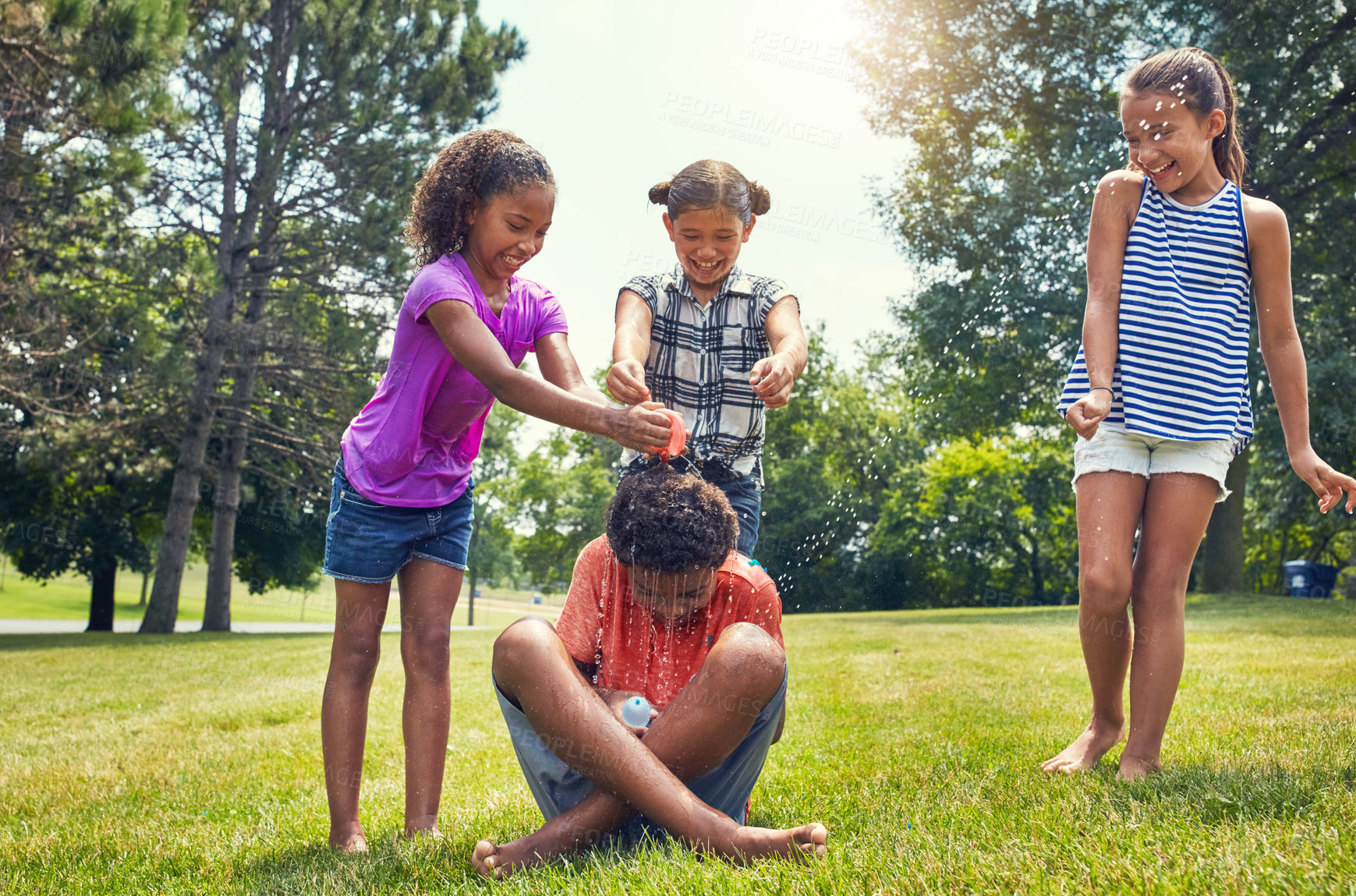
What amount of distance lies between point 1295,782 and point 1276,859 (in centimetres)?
82

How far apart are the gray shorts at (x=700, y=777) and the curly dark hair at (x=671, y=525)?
0.35 metres

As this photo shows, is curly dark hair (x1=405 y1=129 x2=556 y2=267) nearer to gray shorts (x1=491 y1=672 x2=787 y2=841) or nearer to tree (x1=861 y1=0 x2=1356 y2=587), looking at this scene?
gray shorts (x1=491 y1=672 x2=787 y2=841)

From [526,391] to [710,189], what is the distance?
90 cm

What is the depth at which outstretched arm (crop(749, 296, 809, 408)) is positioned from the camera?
2574 mm

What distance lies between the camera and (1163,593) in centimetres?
280

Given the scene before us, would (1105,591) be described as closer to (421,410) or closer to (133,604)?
(421,410)

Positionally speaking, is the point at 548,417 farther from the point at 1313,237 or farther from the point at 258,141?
the point at 1313,237

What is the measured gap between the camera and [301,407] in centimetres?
1678

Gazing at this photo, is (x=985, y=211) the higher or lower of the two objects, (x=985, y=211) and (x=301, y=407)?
the higher

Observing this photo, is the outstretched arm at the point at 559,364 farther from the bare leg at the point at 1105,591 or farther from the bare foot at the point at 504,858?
the bare leg at the point at 1105,591

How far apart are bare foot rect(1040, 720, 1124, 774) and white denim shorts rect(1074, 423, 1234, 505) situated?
2.59 ft

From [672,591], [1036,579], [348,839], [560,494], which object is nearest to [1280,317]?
[672,591]

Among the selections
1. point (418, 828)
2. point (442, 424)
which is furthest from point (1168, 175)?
point (418, 828)

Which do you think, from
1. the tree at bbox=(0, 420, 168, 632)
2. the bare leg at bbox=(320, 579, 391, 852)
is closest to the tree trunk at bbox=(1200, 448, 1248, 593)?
the bare leg at bbox=(320, 579, 391, 852)
